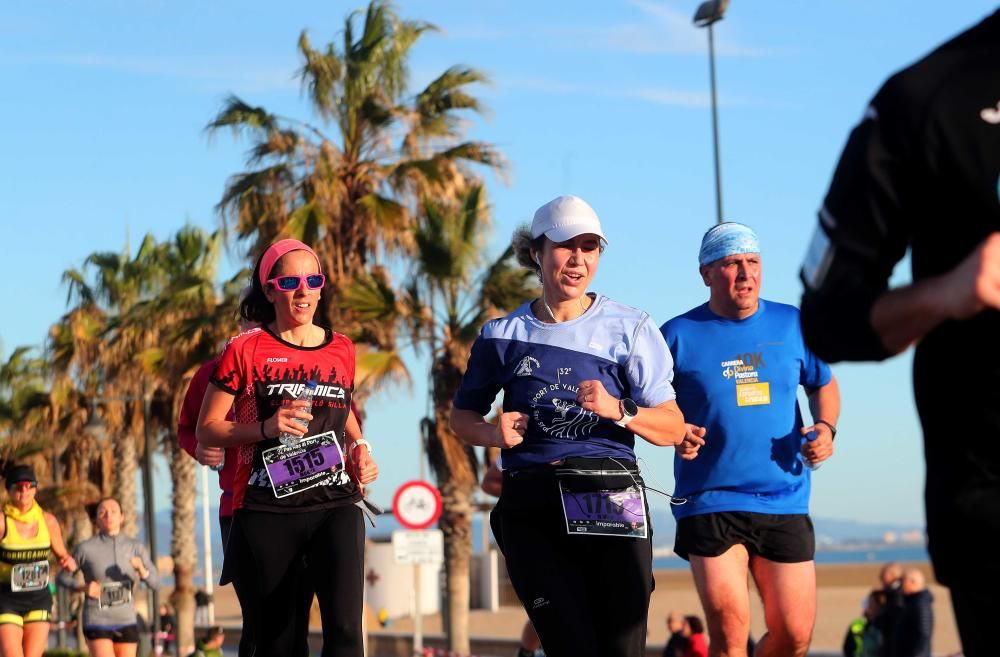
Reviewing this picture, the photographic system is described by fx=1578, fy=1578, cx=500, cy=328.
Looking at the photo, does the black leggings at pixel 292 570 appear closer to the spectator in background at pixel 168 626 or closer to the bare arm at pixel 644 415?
the bare arm at pixel 644 415

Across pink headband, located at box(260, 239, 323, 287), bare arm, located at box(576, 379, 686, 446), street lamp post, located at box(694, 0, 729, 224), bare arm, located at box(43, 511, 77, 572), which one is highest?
street lamp post, located at box(694, 0, 729, 224)

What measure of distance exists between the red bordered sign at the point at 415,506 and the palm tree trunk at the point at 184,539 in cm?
1361

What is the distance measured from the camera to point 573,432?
5.63m

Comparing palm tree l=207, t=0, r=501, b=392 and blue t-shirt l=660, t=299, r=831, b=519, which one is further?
palm tree l=207, t=0, r=501, b=392

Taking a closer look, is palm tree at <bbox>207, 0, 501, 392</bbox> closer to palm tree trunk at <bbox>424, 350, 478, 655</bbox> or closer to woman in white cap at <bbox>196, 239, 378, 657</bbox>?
palm tree trunk at <bbox>424, 350, 478, 655</bbox>

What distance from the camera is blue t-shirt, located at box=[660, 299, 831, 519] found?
6.68 meters

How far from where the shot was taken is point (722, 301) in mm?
7016

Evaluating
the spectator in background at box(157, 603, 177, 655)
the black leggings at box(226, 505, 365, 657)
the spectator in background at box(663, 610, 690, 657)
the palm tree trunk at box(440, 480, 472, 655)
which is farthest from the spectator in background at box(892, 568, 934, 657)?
the spectator in background at box(157, 603, 177, 655)

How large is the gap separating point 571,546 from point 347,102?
69.4 ft

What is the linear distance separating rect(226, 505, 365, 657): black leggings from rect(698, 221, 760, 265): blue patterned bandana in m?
1.96

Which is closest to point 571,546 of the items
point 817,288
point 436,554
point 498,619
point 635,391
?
point 635,391

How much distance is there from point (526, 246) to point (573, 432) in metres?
0.83

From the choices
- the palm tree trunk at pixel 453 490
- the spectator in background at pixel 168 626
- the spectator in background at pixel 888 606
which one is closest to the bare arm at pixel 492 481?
the spectator in background at pixel 888 606

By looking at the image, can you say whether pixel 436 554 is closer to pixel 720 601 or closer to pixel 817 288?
pixel 720 601
